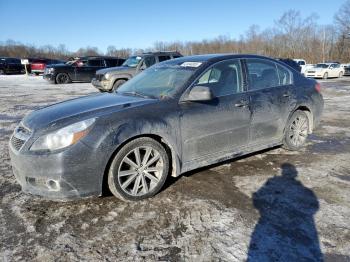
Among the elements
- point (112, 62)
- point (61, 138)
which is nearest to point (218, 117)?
point (61, 138)

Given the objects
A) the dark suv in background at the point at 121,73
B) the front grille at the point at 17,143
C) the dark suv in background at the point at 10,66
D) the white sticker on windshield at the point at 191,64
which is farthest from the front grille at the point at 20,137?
the dark suv in background at the point at 10,66

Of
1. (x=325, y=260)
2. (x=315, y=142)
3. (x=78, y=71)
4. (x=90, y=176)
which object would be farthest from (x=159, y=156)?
(x=78, y=71)

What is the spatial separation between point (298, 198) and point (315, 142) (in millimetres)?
2810

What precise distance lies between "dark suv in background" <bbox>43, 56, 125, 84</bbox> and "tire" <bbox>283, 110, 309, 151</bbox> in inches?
661

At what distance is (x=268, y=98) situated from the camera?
4855 mm

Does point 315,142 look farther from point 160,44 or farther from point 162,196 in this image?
Result: point 160,44

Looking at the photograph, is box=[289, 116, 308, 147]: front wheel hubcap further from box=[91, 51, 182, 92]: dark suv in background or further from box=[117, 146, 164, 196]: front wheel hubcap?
box=[91, 51, 182, 92]: dark suv in background

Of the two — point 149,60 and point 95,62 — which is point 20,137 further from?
point 95,62

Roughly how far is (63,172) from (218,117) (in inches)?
78.7

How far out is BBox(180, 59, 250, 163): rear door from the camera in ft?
13.2

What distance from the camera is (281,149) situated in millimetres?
5656

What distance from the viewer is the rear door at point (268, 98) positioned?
4.71m

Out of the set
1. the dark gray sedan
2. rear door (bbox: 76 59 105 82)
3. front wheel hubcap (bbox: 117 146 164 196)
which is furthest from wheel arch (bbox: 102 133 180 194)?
rear door (bbox: 76 59 105 82)

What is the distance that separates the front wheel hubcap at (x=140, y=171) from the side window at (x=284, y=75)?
2.59m
